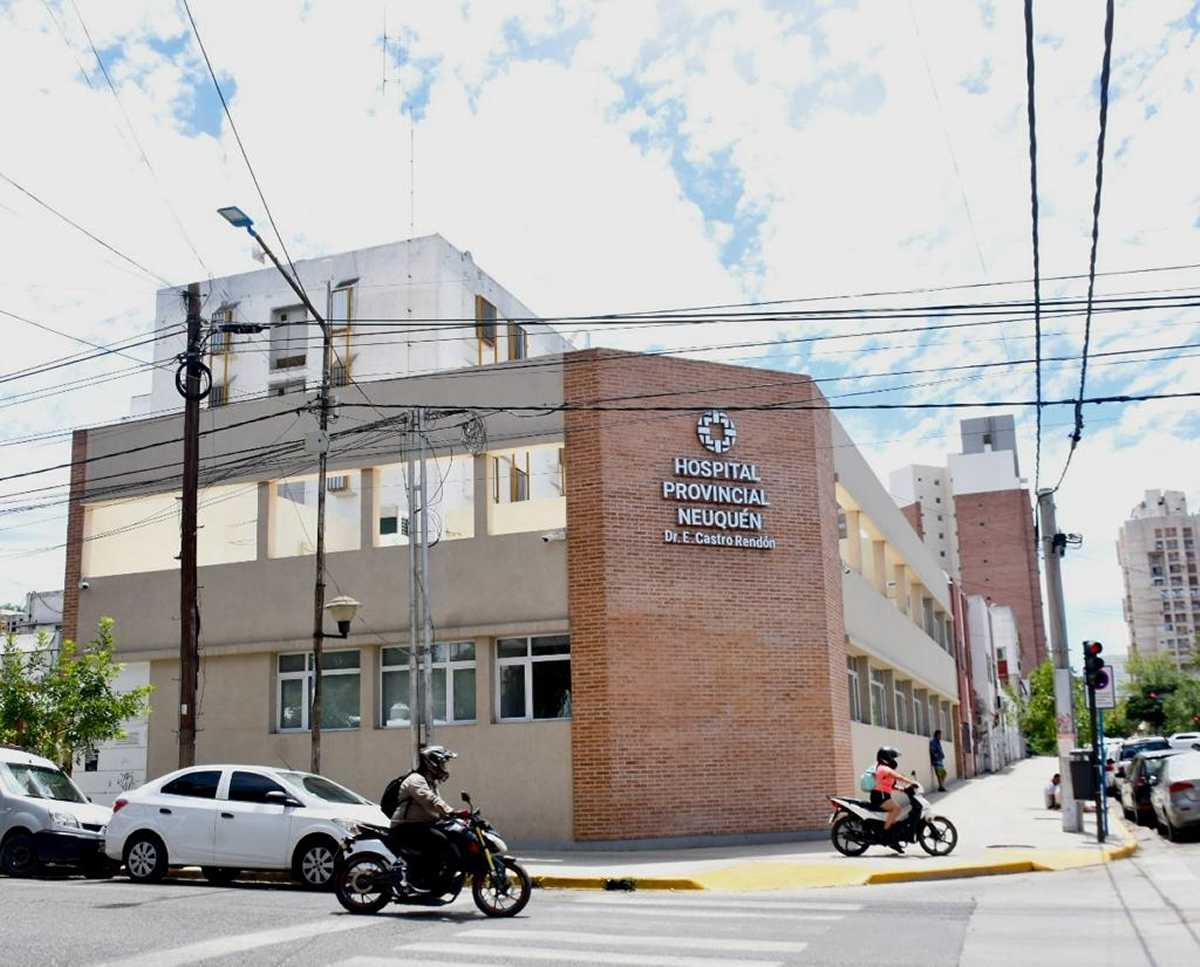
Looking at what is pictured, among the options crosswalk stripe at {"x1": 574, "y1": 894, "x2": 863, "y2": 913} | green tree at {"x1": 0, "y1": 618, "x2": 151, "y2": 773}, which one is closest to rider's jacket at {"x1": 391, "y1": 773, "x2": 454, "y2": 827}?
crosswalk stripe at {"x1": 574, "y1": 894, "x2": 863, "y2": 913}

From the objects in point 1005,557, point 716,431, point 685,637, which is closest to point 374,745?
point 685,637

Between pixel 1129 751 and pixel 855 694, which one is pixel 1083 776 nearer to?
pixel 855 694

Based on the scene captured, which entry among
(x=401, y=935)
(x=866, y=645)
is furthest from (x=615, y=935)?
(x=866, y=645)

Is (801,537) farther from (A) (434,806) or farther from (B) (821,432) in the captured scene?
(A) (434,806)

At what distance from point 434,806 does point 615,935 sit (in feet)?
8.10

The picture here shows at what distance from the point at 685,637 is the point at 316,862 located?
27.0 ft

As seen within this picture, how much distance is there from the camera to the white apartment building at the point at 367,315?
144 ft

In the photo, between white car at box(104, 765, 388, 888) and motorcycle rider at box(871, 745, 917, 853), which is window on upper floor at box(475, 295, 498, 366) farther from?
white car at box(104, 765, 388, 888)

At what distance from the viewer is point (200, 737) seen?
24328mm

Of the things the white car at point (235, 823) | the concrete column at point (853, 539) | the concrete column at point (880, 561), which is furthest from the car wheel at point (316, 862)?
the concrete column at point (880, 561)

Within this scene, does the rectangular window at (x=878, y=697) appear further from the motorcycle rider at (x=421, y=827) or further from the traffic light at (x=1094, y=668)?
the motorcycle rider at (x=421, y=827)

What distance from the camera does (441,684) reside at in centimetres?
2283

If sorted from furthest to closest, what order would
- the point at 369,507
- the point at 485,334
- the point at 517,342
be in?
the point at 517,342, the point at 485,334, the point at 369,507

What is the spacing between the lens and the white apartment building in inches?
1734
